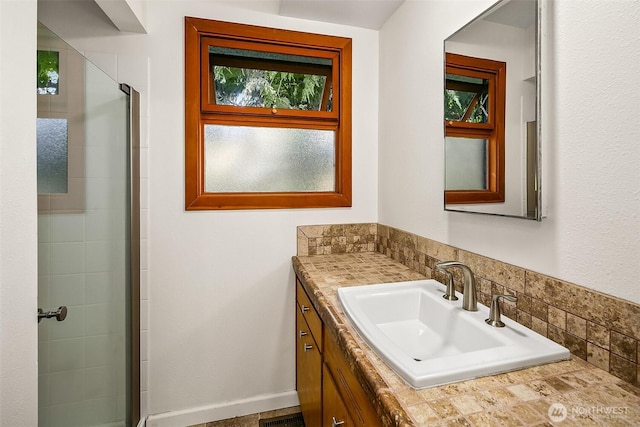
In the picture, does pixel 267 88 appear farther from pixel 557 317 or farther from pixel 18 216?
pixel 557 317

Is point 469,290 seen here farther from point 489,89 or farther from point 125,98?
point 125,98

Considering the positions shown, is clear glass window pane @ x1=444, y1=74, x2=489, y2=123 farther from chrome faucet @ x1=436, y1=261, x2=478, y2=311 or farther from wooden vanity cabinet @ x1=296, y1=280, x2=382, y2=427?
wooden vanity cabinet @ x1=296, y1=280, x2=382, y2=427

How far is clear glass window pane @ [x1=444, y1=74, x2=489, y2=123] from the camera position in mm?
1158

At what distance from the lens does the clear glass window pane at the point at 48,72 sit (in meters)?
0.97

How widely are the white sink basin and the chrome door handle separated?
94cm

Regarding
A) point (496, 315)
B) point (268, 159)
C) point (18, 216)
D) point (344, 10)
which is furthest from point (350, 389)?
point (344, 10)

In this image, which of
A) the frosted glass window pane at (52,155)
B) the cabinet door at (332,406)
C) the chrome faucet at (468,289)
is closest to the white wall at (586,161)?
the chrome faucet at (468,289)

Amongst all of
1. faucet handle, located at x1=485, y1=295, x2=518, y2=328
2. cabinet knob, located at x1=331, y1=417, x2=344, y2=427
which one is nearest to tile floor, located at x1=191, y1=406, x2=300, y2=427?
cabinet knob, located at x1=331, y1=417, x2=344, y2=427

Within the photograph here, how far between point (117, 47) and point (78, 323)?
4.43ft

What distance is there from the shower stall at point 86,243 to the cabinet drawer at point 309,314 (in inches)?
33.6

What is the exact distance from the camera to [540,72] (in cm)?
92

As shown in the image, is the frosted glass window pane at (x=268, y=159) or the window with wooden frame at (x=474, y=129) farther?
the frosted glass window pane at (x=268, y=159)

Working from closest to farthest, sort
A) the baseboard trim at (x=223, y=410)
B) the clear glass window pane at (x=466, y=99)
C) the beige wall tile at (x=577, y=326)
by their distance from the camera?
the beige wall tile at (x=577, y=326) < the clear glass window pane at (x=466, y=99) < the baseboard trim at (x=223, y=410)

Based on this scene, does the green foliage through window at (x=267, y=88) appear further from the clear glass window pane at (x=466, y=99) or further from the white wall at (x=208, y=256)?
the clear glass window pane at (x=466, y=99)
